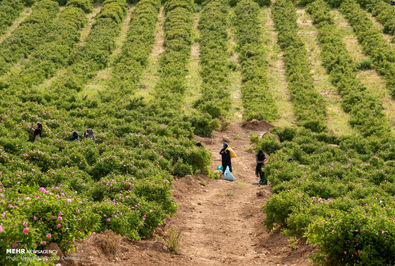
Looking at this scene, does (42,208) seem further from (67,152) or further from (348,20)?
(348,20)

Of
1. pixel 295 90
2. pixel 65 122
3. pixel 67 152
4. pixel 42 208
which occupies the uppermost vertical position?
pixel 42 208

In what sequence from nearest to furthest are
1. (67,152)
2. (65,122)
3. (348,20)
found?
(67,152)
(65,122)
(348,20)

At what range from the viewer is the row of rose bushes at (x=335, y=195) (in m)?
6.46

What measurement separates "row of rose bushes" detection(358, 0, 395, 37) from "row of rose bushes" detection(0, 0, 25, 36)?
35.7m

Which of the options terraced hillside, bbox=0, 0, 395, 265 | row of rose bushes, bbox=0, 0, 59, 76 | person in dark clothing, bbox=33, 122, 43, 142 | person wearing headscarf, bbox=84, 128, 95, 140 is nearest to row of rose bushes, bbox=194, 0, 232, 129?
terraced hillside, bbox=0, 0, 395, 265

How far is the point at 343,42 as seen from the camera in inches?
1404

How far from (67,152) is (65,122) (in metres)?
5.84

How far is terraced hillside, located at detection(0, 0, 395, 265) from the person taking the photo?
7.37 m

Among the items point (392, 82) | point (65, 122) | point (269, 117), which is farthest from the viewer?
point (392, 82)

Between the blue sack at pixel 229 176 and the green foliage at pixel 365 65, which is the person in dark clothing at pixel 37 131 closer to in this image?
the blue sack at pixel 229 176

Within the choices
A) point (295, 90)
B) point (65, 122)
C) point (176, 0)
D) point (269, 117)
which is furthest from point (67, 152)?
point (176, 0)

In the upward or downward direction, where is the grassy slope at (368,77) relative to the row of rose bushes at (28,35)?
downward

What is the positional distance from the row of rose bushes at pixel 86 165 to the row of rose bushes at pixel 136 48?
315 centimetres

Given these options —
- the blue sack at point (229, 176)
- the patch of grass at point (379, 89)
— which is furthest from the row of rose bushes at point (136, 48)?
the patch of grass at point (379, 89)
